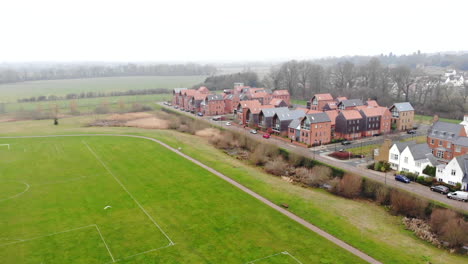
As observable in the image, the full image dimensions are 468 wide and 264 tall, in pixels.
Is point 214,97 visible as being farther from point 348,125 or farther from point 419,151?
point 419,151

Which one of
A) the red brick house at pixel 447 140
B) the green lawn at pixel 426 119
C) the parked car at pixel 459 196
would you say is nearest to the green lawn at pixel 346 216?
the parked car at pixel 459 196

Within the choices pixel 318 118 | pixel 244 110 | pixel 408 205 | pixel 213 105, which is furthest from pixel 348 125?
pixel 213 105

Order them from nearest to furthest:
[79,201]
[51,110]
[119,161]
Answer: [79,201] < [119,161] < [51,110]

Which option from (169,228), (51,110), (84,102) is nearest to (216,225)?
(169,228)

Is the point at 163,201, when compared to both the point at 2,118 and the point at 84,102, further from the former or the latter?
the point at 84,102

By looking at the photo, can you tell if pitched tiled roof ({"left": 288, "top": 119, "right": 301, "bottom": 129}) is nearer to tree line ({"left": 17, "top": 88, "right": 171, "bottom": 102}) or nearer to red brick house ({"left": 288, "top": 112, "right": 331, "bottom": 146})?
red brick house ({"left": 288, "top": 112, "right": 331, "bottom": 146})

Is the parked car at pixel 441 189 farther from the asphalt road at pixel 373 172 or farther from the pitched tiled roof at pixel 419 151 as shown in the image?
the pitched tiled roof at pixel 419 151
